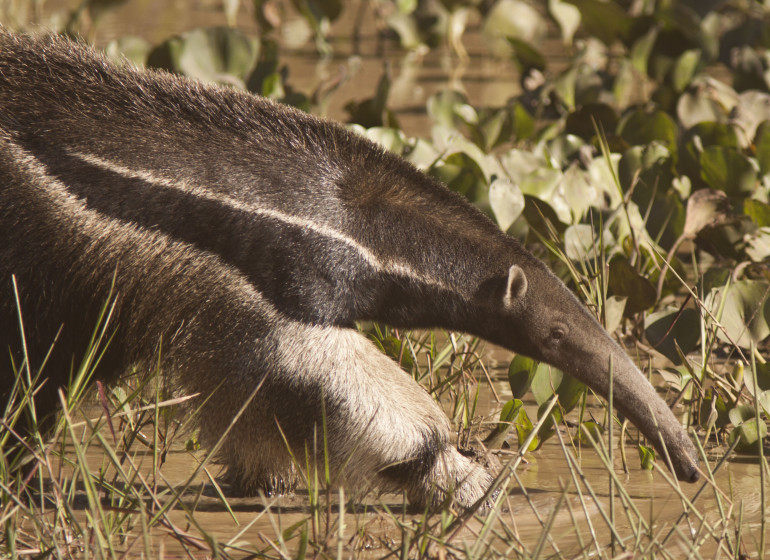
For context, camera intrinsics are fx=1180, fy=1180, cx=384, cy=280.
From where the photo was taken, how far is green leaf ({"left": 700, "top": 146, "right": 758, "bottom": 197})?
265 inches

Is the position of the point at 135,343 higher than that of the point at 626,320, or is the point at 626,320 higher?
the point at 135,343

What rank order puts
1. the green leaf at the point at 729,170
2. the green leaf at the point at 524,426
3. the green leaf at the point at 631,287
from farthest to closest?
the green leaf at the point at 729,170 → the green leaf at the point at 631,287 → the green leaf at the point at 524,426

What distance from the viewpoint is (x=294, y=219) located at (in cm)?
416

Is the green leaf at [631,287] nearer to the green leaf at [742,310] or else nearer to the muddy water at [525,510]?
the green leaf at [742,310]

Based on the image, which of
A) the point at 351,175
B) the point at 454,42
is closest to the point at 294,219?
the point at 351,175

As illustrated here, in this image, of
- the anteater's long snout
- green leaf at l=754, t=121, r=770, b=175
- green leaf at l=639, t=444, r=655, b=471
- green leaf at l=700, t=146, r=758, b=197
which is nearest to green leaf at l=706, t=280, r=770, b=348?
green leaf at l=639, t=444, r=655, b=471

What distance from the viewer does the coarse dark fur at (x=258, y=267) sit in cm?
418

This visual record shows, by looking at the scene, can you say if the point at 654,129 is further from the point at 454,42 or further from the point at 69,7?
the point at 69,7

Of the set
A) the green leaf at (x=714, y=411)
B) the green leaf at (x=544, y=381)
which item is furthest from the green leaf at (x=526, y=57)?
the green leaf at (x=544, y=381)

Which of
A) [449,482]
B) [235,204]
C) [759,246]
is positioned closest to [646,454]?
[449,482]

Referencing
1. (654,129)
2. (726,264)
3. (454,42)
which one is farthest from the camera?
(454,42)

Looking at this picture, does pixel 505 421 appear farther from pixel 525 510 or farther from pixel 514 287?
pixel 514 287

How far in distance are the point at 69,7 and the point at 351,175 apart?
11171 mm

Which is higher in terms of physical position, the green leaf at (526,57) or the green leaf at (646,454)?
the green leaf at (526,57)
